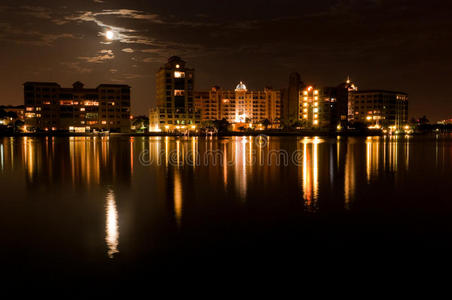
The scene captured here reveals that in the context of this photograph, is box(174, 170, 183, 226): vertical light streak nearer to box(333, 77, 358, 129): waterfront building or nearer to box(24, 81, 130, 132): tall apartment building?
box(24, 81, 130, 132): tall apartment building

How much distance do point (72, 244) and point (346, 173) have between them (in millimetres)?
19600

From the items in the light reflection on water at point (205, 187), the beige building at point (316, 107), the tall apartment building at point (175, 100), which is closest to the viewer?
the light reflection on water at point (205, 187)

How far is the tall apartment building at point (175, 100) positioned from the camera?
519 feet

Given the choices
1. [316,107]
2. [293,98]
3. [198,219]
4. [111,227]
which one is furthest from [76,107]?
[198,219]

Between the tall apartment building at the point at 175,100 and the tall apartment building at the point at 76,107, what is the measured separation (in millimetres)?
14259

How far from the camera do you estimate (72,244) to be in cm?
1048

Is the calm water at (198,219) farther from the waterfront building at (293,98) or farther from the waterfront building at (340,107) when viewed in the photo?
the waterfront building at (293,98)

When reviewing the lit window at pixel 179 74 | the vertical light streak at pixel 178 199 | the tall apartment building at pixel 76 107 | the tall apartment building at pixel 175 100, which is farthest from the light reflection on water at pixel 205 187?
the lit window at pixel 179 74

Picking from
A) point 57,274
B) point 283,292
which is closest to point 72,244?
point 57,274

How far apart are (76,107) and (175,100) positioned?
1520 inches

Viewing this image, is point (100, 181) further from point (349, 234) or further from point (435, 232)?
point (435, 232)

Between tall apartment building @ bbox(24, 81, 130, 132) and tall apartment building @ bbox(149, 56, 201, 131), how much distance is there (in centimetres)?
1426

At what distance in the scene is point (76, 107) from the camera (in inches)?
5866

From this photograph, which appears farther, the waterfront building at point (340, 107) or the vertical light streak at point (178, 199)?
the waterfront building at point (340, 107)
